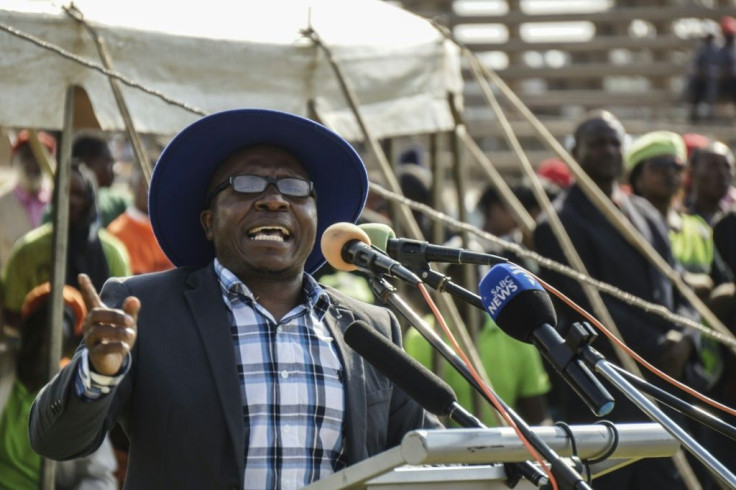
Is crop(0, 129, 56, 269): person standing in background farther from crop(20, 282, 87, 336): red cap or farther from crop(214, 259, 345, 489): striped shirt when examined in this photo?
crop(214, 259, 345, 489): striped shirt

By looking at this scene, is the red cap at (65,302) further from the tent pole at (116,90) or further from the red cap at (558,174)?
the red cap at (558,174)

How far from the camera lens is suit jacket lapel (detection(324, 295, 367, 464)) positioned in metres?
3.38

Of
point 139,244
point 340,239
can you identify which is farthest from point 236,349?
point 139,244

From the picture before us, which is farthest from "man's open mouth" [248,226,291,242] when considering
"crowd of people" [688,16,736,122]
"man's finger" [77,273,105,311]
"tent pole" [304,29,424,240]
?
"crowd of people" [688,16,736,122]

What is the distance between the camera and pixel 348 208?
3936 mm

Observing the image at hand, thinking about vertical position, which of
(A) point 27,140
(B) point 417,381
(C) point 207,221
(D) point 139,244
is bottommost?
(B) point 417,381

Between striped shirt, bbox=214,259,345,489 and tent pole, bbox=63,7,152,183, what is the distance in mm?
2095

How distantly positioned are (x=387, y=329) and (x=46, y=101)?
94.3 inches

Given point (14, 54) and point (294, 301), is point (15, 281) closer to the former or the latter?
point (14, 54)

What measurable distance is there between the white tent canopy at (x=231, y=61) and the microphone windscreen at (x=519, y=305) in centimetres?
304

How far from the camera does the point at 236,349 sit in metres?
3.38

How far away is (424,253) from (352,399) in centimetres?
47

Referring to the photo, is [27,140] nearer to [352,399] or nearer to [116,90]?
[116,90]

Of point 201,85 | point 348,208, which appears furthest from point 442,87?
point 348,208
